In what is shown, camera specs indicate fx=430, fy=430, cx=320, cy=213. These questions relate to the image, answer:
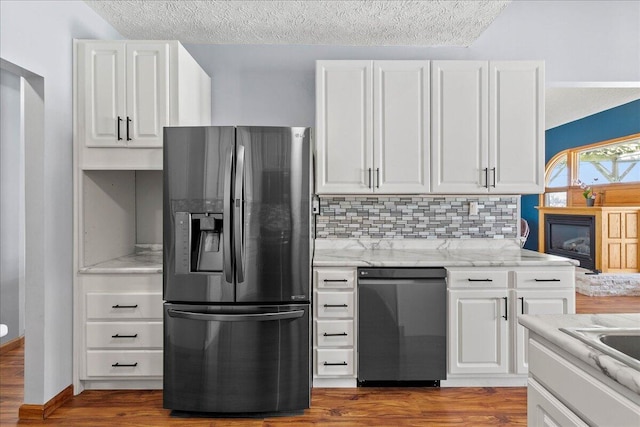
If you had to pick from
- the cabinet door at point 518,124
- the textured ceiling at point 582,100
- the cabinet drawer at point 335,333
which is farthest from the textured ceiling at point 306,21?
the textured ceiling at point 582,100

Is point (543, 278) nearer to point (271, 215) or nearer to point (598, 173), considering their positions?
point (271, 215)

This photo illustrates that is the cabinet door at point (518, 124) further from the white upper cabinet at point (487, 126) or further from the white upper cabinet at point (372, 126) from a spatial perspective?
the white upper cabinet at point (372, 126)

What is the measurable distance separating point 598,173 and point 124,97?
7597mm

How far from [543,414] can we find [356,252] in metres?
2.13

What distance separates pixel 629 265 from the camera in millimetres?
6457

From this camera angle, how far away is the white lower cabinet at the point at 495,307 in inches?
113

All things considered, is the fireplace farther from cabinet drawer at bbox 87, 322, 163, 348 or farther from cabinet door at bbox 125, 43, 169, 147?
cabinet door at bbox 125, 43, 169, 147

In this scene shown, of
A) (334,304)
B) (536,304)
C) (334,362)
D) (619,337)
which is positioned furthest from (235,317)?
(536,304)

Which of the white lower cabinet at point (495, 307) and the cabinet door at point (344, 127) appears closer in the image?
the white lower cabinet at point (495, 307)

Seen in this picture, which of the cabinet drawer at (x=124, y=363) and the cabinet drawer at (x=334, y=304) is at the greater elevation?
the cabinet drawer at (x=334, y=304)

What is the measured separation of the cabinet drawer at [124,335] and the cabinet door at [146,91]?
1.19 meters

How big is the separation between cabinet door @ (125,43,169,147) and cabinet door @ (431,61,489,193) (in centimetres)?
187

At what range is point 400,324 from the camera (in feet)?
9.32

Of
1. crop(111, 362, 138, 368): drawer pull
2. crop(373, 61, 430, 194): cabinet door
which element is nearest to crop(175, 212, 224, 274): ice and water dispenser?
crop(111, 362, 138, 368): drawer pull
